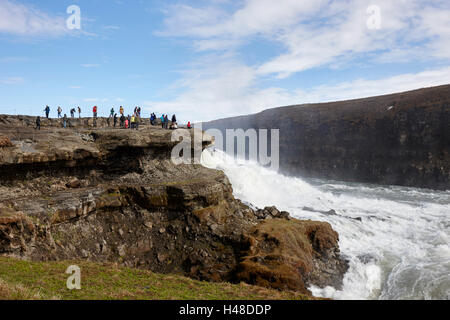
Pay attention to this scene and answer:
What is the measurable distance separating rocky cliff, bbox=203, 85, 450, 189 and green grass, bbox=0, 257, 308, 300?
→ 42.1 meters

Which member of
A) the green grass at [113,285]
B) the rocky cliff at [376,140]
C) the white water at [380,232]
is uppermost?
the rocky cliff at [376,140]

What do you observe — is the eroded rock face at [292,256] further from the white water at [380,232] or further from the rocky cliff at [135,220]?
the white water at [380,232]

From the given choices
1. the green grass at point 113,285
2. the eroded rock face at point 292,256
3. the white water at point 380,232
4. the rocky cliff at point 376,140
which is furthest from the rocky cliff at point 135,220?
the rocky cliff at point 376,140

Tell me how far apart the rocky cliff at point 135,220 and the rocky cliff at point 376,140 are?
114ft

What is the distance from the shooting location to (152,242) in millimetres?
13742

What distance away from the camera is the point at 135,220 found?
14352 millimetres

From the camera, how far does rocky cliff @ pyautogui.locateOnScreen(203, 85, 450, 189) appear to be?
41.9 meters

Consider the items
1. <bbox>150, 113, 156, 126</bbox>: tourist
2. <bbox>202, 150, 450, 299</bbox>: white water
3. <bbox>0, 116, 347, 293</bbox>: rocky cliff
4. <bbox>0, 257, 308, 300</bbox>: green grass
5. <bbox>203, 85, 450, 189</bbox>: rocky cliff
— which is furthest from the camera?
<bbox>203, 85, 450, 189</bbox>: rocky cliff

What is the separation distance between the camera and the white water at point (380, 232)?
40.0 ft

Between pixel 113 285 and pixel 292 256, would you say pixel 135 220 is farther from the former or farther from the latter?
pixel 292 256

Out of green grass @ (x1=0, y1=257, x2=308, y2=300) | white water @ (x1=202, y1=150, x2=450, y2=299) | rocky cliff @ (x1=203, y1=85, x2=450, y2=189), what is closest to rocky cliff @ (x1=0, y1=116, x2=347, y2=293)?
white water @ (x1=202, y1=150, x2=450, y2=299)

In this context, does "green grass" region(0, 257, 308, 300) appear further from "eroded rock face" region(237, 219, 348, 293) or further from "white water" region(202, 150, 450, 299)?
"white water" region(202, 150, 450, 299)
